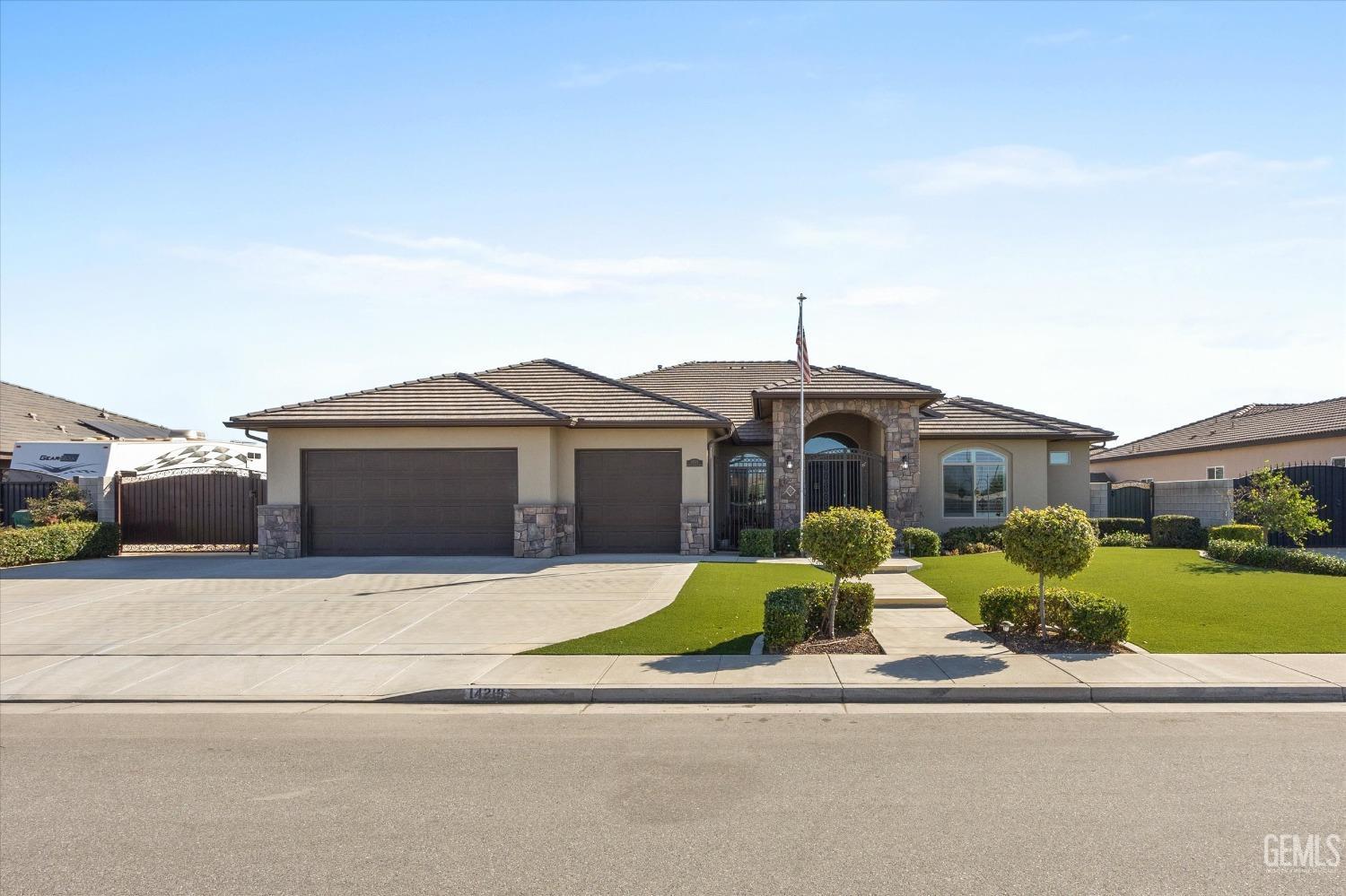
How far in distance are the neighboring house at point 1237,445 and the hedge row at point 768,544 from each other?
1362 cm

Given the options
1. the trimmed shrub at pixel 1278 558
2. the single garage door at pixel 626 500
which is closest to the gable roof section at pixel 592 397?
the single garage door at pixel 626 500

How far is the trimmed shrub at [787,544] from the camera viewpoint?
1933 cm

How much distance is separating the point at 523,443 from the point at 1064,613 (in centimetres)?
1270

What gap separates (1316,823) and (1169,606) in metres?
7.87

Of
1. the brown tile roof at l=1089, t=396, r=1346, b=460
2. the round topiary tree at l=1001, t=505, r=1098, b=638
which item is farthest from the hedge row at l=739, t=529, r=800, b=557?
the brown tile roof at l=1089, t=396, r=1346, b=460

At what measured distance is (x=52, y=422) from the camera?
2931 cm

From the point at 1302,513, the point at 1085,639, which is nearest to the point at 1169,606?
the point at 1085,639

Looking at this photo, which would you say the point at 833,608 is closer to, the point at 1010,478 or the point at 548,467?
the point at 548,467

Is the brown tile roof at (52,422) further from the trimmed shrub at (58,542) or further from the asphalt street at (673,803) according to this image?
the asphalt street at (673,803)

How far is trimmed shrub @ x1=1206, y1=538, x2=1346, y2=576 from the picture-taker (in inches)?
579

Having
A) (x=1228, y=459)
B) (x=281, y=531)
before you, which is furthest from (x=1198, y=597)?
(x=1228, y=459)

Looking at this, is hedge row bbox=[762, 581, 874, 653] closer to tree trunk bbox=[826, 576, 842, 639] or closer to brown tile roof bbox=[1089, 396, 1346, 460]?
tree trunk bbox=[826, 576, 842, 639]

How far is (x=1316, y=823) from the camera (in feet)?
15.6

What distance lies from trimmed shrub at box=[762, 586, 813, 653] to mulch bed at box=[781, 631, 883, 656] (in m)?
0.11
